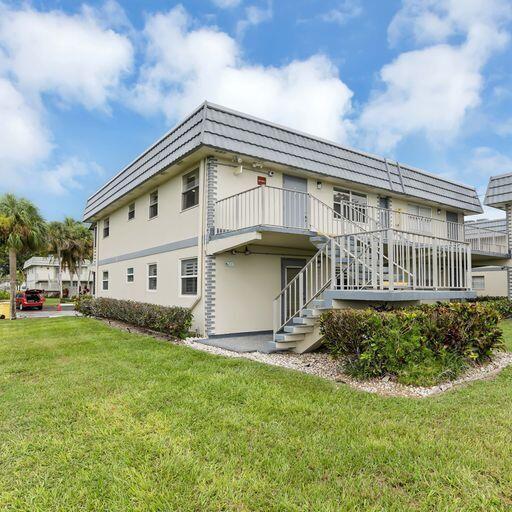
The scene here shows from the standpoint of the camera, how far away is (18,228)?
17.5 metres

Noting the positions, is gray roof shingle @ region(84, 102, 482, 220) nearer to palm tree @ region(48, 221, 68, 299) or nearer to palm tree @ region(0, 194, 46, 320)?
palm tree @ region(0, 194, 46, 320)

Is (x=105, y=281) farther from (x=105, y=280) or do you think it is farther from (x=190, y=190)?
(x=190, y=190)

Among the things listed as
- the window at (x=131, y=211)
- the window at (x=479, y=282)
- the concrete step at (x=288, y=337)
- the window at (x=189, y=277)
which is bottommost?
the concrete step at (x=288, y=337)

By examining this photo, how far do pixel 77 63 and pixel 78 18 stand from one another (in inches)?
66.0

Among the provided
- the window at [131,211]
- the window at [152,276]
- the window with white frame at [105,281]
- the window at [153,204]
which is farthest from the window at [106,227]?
the window at [152,276]

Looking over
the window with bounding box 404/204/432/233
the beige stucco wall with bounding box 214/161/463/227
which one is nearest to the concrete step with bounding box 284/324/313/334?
the beige stucco wall with bounding box 214/161/463/227

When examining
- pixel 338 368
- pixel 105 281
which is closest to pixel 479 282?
pixel 338 368

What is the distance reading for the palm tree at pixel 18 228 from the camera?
17406mm

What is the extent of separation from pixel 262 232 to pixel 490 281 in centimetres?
2032

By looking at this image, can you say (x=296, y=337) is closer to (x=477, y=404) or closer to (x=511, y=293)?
(x=477, y=404)

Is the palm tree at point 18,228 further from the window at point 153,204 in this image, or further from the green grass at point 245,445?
the green grass at point 245,445

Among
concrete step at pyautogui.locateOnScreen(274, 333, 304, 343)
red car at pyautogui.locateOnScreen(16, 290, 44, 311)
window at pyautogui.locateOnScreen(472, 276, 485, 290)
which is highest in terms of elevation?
window at pyautogui.locateOnScreen(472, 276, 485, 290)

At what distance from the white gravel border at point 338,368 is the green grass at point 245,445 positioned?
0.31m

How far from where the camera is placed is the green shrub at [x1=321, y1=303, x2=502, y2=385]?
5688 mm
